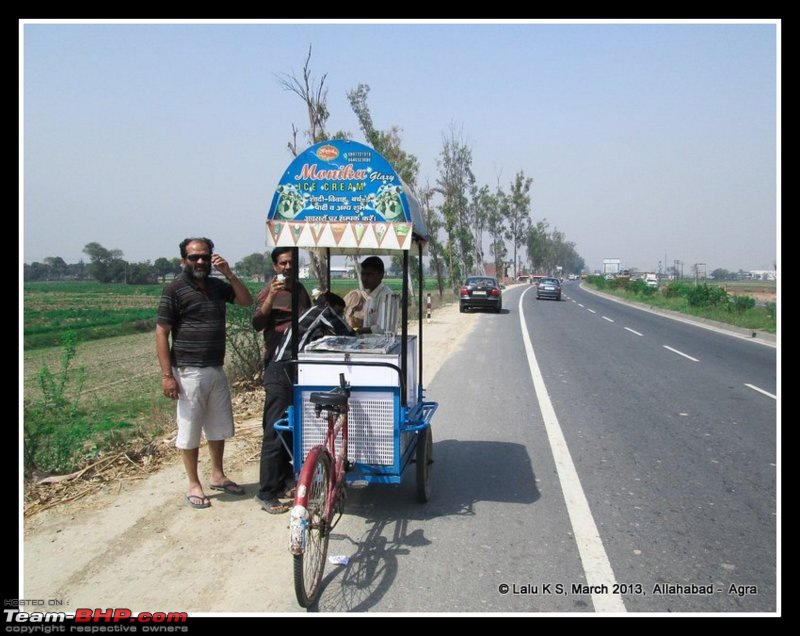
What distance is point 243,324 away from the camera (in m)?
8.53

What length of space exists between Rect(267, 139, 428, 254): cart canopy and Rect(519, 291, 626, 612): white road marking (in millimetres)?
2178

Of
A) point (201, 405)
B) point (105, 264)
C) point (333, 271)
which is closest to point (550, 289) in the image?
point (333, 271)

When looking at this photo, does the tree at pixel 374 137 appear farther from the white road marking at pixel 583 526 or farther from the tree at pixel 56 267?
the tree at pixel 56 267

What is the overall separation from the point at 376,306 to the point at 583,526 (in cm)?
222

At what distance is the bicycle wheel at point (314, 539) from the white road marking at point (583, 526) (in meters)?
1.43

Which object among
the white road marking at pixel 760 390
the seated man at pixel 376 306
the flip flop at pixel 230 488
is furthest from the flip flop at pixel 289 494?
the white road marking at pixel 760 390

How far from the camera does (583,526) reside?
13.9 feet

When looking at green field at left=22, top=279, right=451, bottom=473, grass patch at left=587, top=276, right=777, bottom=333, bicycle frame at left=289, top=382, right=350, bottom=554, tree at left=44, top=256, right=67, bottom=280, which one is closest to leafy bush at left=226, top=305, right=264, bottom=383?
green field at left=22, top=279, right=451, bottom=473

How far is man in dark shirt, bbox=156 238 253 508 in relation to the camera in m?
4.40

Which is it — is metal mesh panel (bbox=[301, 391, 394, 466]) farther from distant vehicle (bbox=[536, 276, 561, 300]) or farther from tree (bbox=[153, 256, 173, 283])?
distant vehicle (bbox=[536, 276, 561, 300])

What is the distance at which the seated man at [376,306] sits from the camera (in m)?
5.05
